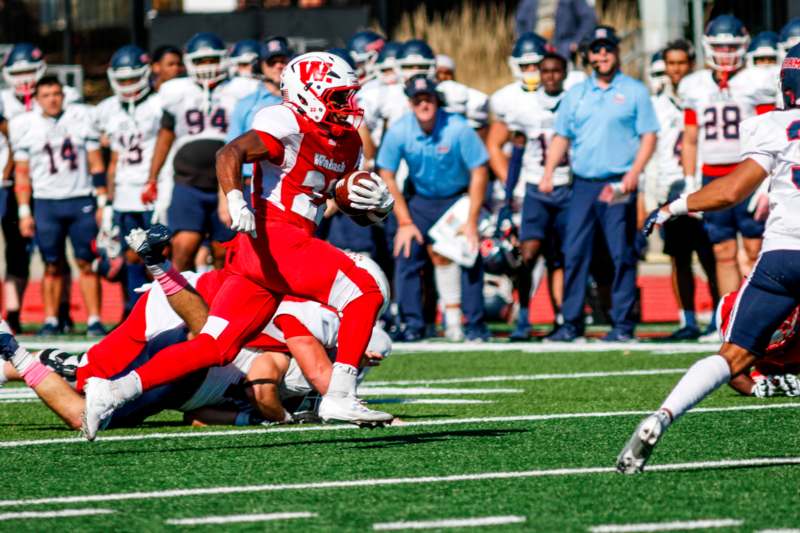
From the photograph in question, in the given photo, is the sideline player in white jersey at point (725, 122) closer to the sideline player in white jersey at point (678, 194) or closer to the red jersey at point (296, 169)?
the sideline player in white jersey at point (678, 194)

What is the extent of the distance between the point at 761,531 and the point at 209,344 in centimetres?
269

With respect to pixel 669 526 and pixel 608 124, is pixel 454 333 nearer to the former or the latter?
pixel 608 124

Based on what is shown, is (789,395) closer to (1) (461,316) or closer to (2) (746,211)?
(2) (746,211)

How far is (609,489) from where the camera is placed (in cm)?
567

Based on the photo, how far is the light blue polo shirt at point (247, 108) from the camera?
37.7 ft

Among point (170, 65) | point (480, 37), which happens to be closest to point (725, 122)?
point (170, 65)

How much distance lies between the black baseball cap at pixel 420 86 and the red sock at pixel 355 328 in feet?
17.1

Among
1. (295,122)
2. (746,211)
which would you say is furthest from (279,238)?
(746,211)

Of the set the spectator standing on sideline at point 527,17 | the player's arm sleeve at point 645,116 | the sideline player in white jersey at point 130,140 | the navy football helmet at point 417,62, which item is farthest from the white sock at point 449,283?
the spectator standing on sideline at point 527,17

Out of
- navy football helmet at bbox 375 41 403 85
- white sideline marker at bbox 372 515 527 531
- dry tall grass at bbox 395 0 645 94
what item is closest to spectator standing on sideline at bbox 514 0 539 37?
dry tall grass at bbox 395 0 645 94

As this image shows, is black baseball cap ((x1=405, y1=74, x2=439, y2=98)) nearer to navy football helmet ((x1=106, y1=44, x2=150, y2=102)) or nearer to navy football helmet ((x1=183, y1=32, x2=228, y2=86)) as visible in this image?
navy football helmet ((x1=183, y1=32, x2=228, y2=86))

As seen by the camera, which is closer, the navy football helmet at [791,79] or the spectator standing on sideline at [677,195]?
the navy football helmet at [791,79]

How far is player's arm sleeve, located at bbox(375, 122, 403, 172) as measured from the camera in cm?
1227

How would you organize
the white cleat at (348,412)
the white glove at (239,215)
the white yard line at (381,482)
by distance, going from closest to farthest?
the white yard line at (381,482) < the white glove at (239,215) < the white cleat at (348,412)
